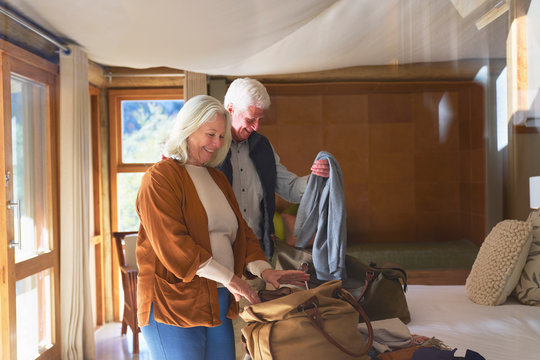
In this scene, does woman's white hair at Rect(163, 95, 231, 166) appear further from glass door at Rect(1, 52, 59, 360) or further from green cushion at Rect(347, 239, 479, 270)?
glass door at Rect(1, 52, 59, 360)

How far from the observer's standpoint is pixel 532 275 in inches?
70.1

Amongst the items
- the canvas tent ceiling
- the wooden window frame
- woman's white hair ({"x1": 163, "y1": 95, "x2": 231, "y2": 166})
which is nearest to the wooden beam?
the canvas tent ceiling

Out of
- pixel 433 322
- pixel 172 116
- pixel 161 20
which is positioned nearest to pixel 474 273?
pixel 433 322

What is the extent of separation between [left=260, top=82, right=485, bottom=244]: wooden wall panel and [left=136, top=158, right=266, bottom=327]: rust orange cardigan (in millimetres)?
788

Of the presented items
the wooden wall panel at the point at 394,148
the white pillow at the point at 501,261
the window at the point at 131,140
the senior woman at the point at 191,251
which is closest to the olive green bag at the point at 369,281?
the wooden wall panel at the point at 394,148

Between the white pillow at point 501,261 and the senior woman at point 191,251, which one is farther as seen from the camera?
the white pillow at point 501,261

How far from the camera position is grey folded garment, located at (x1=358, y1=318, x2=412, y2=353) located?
5.14ft

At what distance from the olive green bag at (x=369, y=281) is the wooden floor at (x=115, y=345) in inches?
84.7

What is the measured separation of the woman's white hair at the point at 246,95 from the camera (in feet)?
6.66

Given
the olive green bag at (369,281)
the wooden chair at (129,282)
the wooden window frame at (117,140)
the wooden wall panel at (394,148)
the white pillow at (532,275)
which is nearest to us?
the white pillow at (532,275)

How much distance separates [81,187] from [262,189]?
2.02 meters

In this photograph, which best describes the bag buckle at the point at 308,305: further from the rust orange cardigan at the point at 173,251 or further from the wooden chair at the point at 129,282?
the wooden chair at the point at 129,282

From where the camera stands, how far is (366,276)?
195 cm

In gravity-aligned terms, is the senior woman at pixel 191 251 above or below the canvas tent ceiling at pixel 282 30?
below
